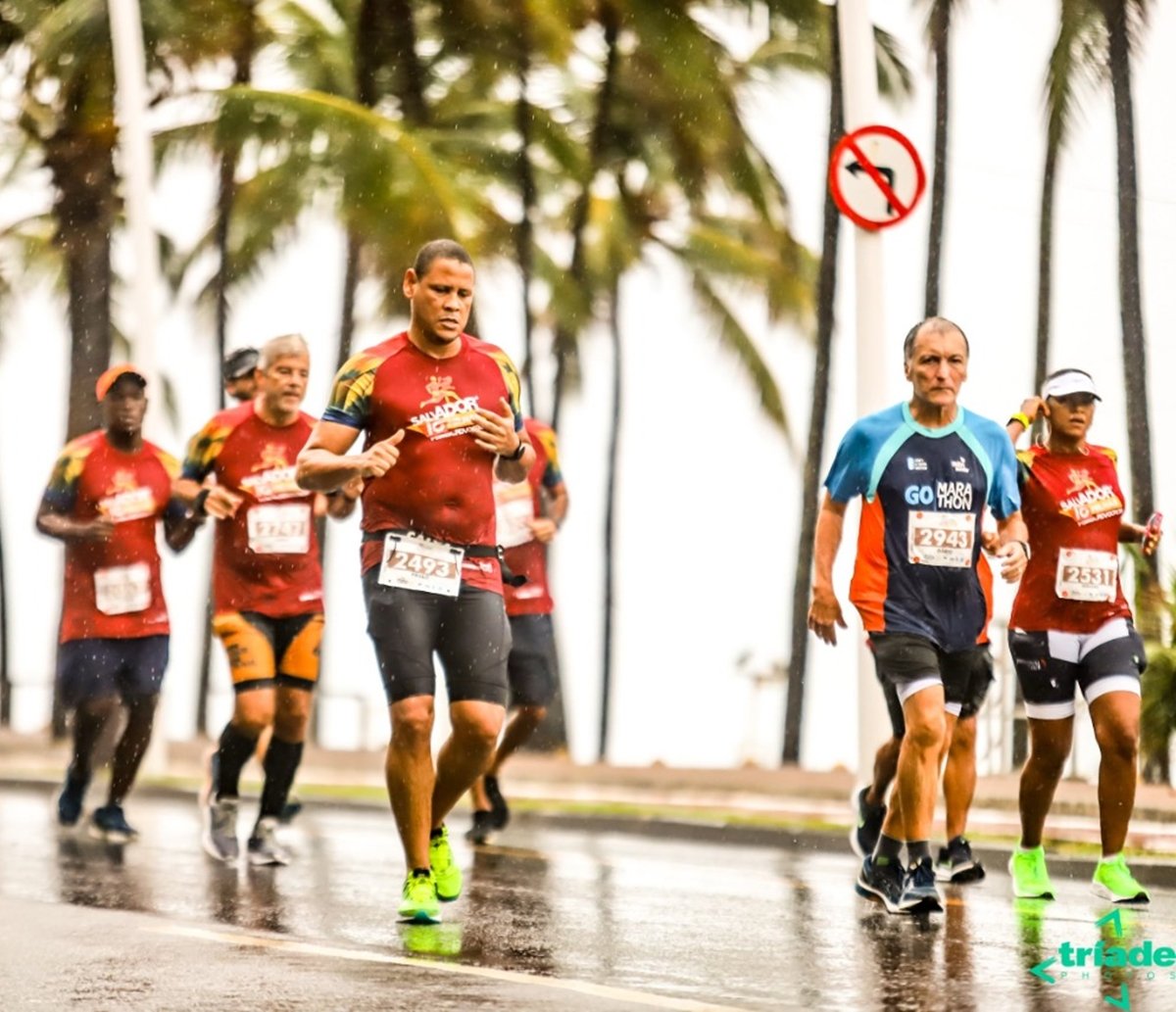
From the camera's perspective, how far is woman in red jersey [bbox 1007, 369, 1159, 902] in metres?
9.48

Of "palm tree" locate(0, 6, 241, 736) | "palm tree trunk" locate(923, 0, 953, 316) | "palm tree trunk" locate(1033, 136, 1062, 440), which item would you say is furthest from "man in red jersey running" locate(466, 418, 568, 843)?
"palm tree" locate(0, 6, 241, 736)

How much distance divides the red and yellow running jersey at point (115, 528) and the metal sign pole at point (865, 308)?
11.5ft

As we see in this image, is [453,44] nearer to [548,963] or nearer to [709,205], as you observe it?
[709,205]

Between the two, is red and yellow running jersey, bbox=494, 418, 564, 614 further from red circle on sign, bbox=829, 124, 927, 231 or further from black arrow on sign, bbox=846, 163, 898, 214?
black arrow on sign, bbox=846, 163, 898, 214

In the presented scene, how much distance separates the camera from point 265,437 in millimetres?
11422

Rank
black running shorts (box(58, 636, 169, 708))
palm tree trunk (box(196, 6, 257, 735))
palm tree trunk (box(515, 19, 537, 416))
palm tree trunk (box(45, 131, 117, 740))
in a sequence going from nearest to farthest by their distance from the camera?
black running shorts (box(58, 636, 169, 708)) → palm tree trunk (box(196, 6, 257, 735)) → palm tree trunk (box(45, 131, 117, 740)) → palm tree trunk (box(515, 19, 537, 416))

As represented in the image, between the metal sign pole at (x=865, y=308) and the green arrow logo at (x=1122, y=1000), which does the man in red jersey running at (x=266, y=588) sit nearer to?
the metal sign pole at (x=865, y=308)

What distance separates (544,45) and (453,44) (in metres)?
1.65

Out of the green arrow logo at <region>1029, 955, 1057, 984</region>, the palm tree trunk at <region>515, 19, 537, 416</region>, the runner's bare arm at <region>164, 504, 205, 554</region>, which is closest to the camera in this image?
the green arrow logo at <region>1029, 955, 1057, 984</region>

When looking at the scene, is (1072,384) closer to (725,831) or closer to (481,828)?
(481,828)

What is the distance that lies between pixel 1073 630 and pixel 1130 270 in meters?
12.6

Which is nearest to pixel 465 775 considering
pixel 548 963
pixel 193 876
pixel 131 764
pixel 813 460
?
pixel 548 963

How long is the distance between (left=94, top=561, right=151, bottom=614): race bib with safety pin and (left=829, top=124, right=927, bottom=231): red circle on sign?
3943mm

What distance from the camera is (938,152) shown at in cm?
2500
